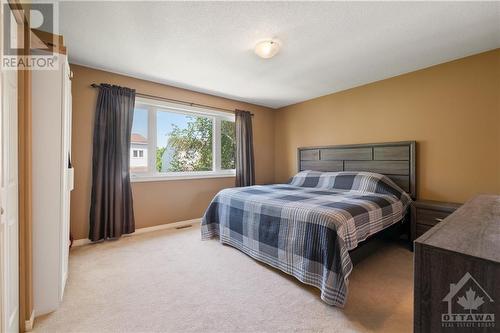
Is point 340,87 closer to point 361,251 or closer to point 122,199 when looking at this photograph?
point 361,251

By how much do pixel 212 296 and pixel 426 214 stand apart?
99.9 inches

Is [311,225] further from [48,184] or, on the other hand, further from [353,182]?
[48,184]

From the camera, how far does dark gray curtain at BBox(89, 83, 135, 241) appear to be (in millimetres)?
2918

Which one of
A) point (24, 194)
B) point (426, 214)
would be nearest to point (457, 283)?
point (24, 194)

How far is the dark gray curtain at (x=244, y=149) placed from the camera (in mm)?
4340

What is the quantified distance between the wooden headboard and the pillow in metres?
0.18

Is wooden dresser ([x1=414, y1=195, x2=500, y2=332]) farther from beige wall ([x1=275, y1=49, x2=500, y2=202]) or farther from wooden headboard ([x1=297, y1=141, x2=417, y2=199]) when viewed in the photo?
wooden headboard ([x1=297, y1=141, x2=417, y2=199])

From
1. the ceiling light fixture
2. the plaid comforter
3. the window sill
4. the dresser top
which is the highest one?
the ceiling light fixture

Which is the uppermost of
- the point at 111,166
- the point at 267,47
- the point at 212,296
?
the point at 267,47

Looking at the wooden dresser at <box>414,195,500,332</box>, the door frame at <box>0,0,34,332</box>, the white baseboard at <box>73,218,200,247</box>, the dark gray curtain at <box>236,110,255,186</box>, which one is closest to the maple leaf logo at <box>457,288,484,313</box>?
the wooden dresser at <box>414,195,500,332</box>

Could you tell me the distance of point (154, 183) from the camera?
3.51 metres

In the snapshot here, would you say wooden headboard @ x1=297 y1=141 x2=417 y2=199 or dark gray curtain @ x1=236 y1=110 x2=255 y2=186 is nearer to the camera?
wooden headboard @ x1=297 y1=141 x2=417 y2=199

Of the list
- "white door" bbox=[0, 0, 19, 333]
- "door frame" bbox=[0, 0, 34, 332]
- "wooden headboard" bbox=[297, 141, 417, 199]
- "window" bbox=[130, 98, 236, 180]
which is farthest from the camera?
"window" bbox=[130, 98, 236, 180]

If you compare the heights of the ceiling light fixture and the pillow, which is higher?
the ceiling light fixture
